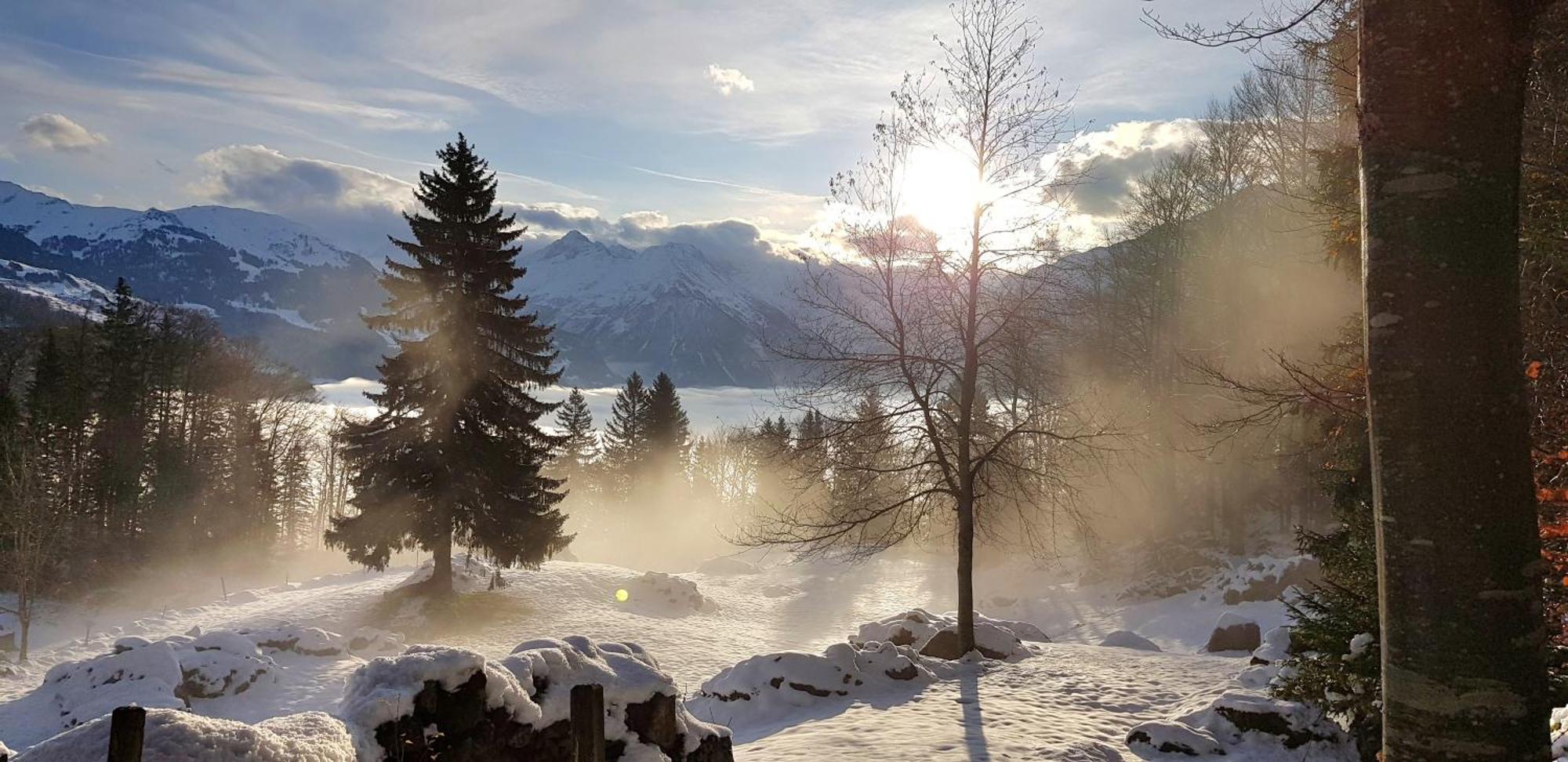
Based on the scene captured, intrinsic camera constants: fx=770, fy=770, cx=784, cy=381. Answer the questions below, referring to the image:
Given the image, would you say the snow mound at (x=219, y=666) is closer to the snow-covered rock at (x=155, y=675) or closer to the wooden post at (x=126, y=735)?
the snow-covered rock at (x=155, y=675)

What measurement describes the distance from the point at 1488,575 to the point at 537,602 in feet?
75.6

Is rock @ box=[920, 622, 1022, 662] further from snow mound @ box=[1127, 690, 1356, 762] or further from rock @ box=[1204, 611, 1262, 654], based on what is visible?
snow mound @ box=[1127, 690, 1356, 762]

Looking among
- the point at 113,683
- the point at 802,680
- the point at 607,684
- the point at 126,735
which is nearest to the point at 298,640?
the point at 113,683

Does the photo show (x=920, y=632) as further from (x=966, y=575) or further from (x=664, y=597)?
(x=664, y=597)

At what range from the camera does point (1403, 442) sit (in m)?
1.94

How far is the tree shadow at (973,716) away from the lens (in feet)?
24.0

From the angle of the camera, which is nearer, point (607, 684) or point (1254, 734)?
point (607, 684)

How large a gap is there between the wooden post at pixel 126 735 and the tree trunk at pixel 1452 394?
3482 millimetres

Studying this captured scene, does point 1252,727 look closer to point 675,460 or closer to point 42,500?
point 42,500

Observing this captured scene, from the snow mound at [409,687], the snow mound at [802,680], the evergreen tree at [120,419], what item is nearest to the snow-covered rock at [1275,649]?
Answer: the snow mound at [802,680]

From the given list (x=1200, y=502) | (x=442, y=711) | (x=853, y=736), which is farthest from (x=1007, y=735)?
(x=1200, y=502)

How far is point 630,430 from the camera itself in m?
53.6

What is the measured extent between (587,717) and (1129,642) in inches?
629

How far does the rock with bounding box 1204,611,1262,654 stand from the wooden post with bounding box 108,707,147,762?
659 inches
